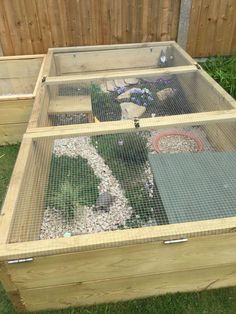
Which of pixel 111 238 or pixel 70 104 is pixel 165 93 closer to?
pixel 70 104

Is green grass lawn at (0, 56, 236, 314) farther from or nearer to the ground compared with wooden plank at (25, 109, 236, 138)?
nearer to the ground

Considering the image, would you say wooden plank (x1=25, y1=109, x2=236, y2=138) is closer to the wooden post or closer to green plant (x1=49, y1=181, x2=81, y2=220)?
green plant (x1=49, y1=181, x2=81, y2=220)

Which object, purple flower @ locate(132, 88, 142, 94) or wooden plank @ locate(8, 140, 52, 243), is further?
purple flower @ locate(132, 88, 142, 94)

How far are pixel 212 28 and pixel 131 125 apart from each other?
236 centimetres

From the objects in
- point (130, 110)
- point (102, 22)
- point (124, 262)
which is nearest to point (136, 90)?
point (130, 110)

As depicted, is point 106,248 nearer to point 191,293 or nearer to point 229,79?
point 191,293

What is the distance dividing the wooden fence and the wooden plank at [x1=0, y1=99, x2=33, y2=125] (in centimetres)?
110

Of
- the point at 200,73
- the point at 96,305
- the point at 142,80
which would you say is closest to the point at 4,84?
the point at 142,80

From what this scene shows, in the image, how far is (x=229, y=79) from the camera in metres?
3.30

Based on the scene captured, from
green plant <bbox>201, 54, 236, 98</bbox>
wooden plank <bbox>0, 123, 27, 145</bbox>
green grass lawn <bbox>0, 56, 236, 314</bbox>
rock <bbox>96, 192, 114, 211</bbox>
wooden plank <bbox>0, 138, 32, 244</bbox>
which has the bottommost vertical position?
green grass lawn <bbox>0, 56, 236, 314</bbox>

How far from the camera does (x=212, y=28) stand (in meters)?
3.49

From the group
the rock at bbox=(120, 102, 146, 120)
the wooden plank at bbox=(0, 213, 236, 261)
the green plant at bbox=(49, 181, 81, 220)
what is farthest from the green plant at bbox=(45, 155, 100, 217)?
the rock at bbox=(120, 102, 146, 120)

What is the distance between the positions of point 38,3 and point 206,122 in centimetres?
235

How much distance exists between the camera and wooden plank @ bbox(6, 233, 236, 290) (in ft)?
4.20
